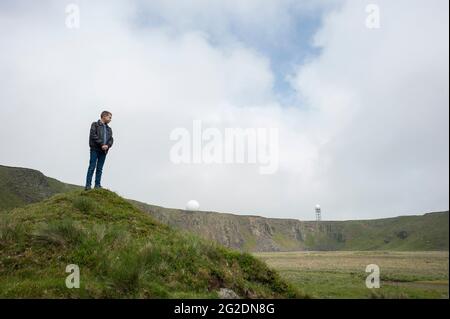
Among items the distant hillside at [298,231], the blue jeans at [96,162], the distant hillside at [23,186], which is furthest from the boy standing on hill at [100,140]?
the distant hillside at [298,231]

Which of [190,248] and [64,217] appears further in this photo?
[64,217]

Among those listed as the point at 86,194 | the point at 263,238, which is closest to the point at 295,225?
the point at 263,238

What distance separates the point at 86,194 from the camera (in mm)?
14195

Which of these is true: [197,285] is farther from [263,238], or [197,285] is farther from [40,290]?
[263,238]

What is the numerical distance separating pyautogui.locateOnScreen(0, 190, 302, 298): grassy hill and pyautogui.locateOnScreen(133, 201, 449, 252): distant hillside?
12086 centimetres

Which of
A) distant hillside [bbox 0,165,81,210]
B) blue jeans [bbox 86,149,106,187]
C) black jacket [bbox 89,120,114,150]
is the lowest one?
blue jeans [bbox 86,149,106,187]

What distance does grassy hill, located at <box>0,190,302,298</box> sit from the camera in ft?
26.9

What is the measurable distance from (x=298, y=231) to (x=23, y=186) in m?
118

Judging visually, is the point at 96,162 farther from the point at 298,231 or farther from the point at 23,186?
the point at 298,231

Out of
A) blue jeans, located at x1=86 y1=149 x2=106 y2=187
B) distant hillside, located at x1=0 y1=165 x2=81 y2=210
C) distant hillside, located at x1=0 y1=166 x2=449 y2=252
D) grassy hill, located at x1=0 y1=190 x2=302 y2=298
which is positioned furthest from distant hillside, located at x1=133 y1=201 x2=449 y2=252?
grassy hill, located at x1=0 y1=190 x2=302 y2=298

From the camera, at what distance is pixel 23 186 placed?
9969 centimetres

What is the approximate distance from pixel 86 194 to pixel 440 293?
1173 centimetres

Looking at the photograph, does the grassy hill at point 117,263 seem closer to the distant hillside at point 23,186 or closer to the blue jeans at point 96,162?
the blue jeans at point 96,162

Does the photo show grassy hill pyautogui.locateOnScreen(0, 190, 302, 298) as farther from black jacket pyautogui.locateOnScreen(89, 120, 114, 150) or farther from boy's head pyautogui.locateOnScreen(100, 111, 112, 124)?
boy's head pyautogui.locateOnScreen(100, 111, 112, 124)
